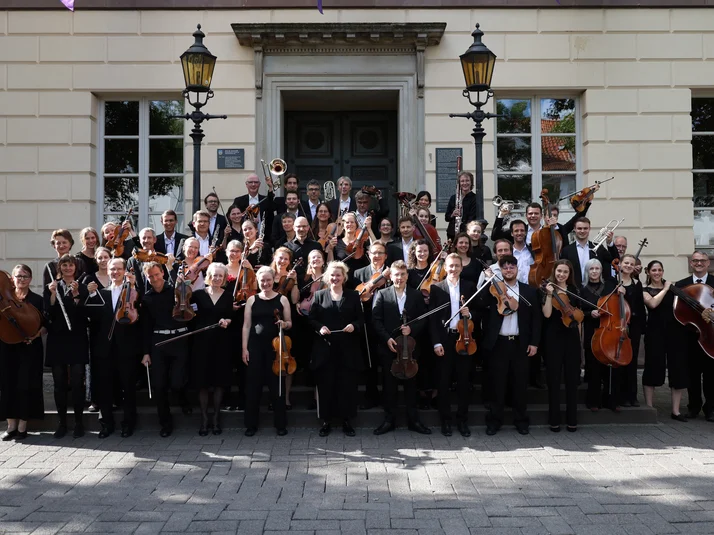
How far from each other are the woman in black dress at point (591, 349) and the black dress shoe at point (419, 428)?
1857mm

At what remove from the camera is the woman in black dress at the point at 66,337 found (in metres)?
7.17

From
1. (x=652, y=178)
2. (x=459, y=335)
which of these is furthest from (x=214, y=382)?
(x=652, y=178)

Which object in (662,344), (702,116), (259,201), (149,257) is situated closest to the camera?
(149,257)

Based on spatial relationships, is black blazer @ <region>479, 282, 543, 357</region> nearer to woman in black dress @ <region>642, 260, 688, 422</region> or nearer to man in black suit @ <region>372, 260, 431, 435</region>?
man in black suit @ <region>372, 260, 431, 435</region>

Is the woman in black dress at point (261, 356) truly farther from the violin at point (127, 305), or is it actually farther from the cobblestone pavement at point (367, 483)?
the violin at point (127, 305)

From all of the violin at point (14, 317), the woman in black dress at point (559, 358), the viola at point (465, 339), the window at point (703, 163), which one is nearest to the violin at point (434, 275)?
the viola at point (465, 339)

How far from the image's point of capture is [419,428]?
7.19m

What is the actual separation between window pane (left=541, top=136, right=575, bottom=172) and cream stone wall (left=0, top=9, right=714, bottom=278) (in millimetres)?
418

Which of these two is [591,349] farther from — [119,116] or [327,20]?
[119,116]

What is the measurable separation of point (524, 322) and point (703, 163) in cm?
610

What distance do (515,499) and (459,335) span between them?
2.22 metres

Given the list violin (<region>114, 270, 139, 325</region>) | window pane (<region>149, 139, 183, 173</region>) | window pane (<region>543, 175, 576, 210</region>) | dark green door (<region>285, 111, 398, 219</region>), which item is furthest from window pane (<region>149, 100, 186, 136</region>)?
window pane (<region>543, 175, 576, 210</region>)

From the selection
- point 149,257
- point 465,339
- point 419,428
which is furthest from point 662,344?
point 149,257

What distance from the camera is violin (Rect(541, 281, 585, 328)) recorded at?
23.7 feet
